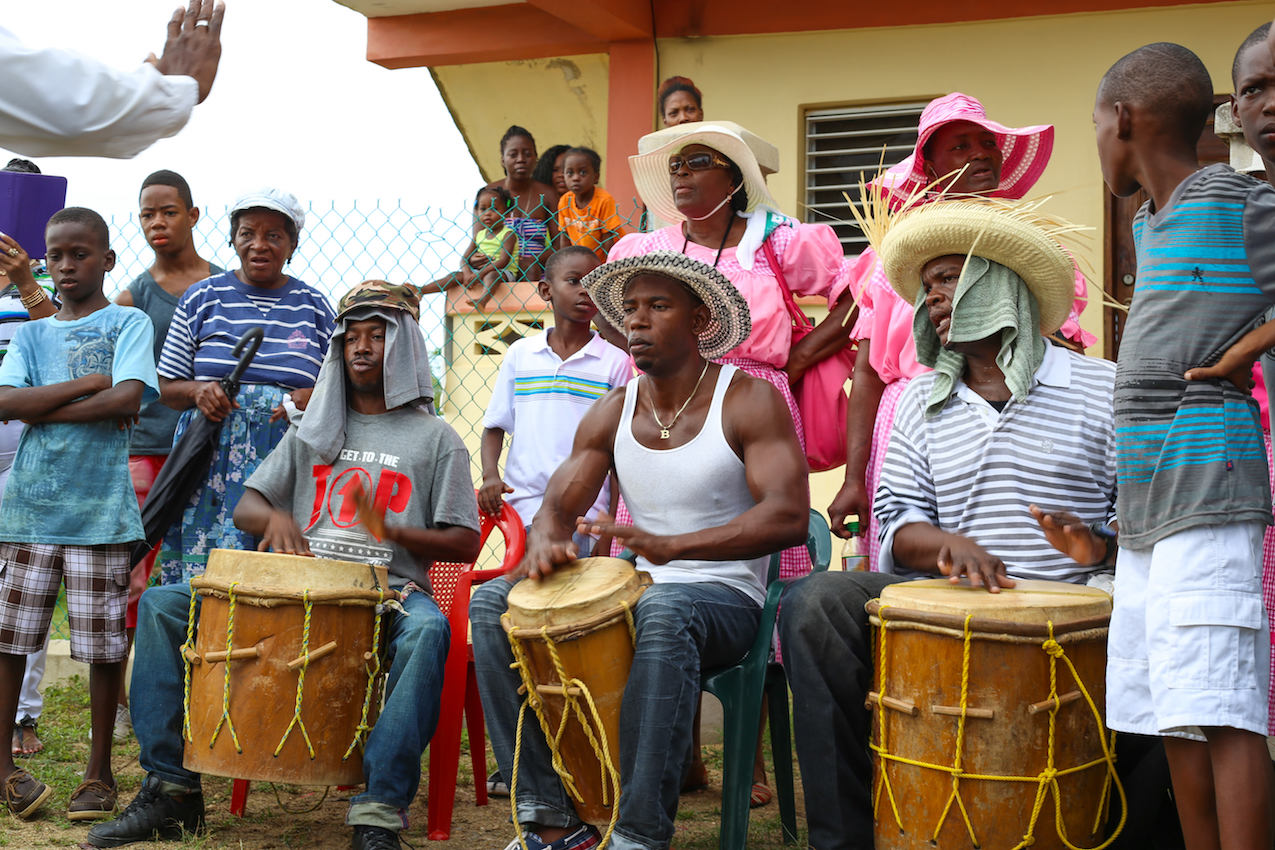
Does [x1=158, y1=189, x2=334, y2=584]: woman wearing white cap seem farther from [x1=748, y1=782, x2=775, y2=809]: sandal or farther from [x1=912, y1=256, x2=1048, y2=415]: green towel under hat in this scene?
[x1=912, y1=256, x2=1048, y2=415]: green towel under hat

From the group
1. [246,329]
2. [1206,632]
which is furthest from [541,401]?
[1206,632]

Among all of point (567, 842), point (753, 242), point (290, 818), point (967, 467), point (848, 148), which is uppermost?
point (848, 148)

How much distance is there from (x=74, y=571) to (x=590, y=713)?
2.22 meters

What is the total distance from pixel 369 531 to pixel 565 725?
1.15m

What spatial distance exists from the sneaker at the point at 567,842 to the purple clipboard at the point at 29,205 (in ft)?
11.6

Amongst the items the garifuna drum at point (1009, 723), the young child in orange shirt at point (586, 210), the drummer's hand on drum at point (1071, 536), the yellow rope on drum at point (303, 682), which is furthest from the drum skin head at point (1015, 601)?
the young child in orange shirt at point (586, 210)

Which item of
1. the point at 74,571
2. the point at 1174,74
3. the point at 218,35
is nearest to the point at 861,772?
the point at 1174,74

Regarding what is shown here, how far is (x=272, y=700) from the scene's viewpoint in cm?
→ 389

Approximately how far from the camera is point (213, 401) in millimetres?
4980

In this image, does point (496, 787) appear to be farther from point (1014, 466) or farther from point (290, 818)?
point (1014, 466)

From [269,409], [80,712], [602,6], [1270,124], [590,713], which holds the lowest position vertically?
[80,712]

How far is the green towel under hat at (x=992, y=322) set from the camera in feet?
12.5

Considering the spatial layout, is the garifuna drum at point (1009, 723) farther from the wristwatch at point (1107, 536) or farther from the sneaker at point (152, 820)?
the sneaker at point (152, 820)

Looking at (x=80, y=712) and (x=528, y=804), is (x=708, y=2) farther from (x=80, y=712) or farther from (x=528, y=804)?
(x=528, y=804)
